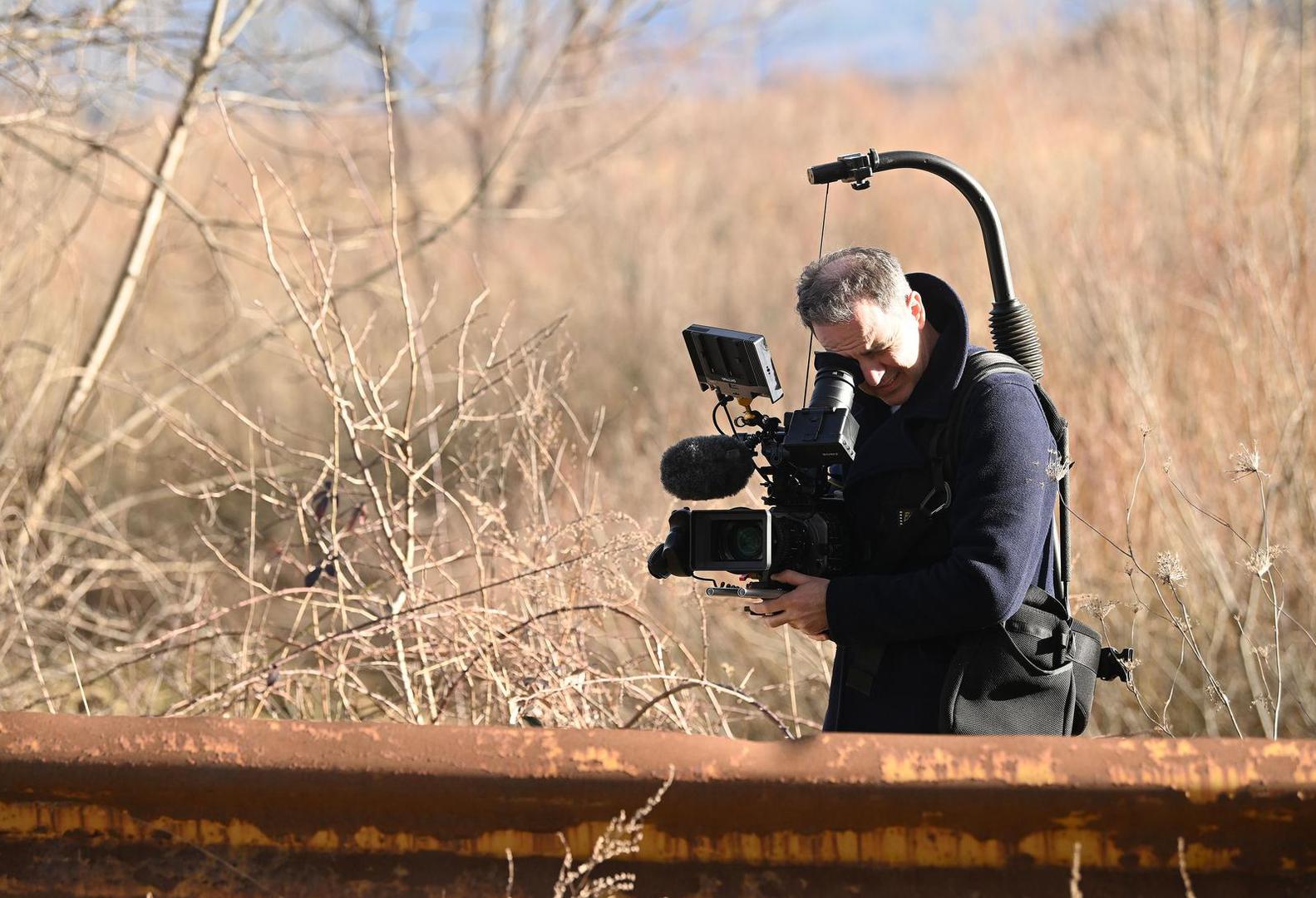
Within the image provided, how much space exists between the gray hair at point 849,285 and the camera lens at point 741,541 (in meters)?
0.42

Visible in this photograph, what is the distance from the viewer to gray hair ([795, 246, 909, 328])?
2479 mm

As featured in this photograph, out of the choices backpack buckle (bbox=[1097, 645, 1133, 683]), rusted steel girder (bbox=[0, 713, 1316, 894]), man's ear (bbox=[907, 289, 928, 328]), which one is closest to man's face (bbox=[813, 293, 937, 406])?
man's ear (bbox=[907, 289, 928, 328])

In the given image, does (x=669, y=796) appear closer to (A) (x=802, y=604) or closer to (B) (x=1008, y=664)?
(A) (x=802, y=604)

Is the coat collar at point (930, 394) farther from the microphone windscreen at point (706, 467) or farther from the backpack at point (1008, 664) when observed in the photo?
the microphone windscreen at point (706, 467)

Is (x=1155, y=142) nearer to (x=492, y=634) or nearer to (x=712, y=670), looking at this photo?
(x=712, y=670)

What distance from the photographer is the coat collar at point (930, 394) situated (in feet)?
8.13

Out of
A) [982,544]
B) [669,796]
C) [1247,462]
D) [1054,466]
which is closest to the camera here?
[669,796]

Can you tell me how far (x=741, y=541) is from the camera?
8.50ft

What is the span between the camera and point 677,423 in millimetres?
8922

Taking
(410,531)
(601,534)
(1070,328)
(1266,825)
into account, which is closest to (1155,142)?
(1070,328)

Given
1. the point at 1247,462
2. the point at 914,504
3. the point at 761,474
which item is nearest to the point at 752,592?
the point at 761,474

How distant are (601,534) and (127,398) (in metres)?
8.85

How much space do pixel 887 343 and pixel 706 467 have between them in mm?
438

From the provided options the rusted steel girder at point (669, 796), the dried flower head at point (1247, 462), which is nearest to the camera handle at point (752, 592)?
the rusted steel girder at point (669, 796)
